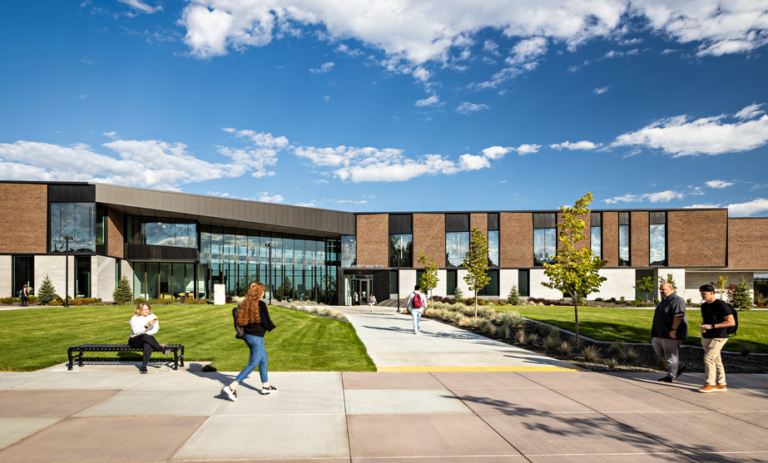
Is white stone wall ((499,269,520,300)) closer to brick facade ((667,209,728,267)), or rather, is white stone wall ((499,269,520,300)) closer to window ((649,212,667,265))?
window ((649,212,667,265))

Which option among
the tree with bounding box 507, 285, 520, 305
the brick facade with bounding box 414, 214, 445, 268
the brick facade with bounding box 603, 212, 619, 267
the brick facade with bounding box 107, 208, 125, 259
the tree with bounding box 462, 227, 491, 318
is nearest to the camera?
the tree with bounding box 462, 227, 491, 318

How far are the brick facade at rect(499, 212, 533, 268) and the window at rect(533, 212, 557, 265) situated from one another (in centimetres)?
57

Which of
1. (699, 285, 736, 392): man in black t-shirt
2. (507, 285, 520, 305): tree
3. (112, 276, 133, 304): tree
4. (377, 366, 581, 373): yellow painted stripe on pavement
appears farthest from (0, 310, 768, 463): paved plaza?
(507, 285, 520, 305): tree

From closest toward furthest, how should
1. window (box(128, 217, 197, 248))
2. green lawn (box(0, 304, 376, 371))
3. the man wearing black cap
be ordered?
1. the man wearing black cap
2. green lawn (box(0, 304, 376, 371))
3. window (box(128, 217, 197, 248))

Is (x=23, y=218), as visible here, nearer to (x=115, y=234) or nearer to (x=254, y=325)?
(x=115, y=234)

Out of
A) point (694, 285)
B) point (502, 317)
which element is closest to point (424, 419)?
point (502, 317)

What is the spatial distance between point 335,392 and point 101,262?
3411 centimetres

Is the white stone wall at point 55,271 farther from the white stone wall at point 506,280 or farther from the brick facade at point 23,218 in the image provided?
the white stone wall at point 506,280

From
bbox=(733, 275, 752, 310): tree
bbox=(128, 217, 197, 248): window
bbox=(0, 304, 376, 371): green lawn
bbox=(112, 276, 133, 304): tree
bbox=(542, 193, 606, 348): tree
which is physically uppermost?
bbox=(128, 217, 197, 248): window

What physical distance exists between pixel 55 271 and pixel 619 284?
5167 centimetres

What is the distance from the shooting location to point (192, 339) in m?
13.7

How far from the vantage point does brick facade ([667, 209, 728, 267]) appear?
45.2 metres

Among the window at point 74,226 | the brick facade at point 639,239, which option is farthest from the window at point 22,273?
the brick facade at point 639,239

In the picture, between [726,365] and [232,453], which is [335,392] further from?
[726,365]
